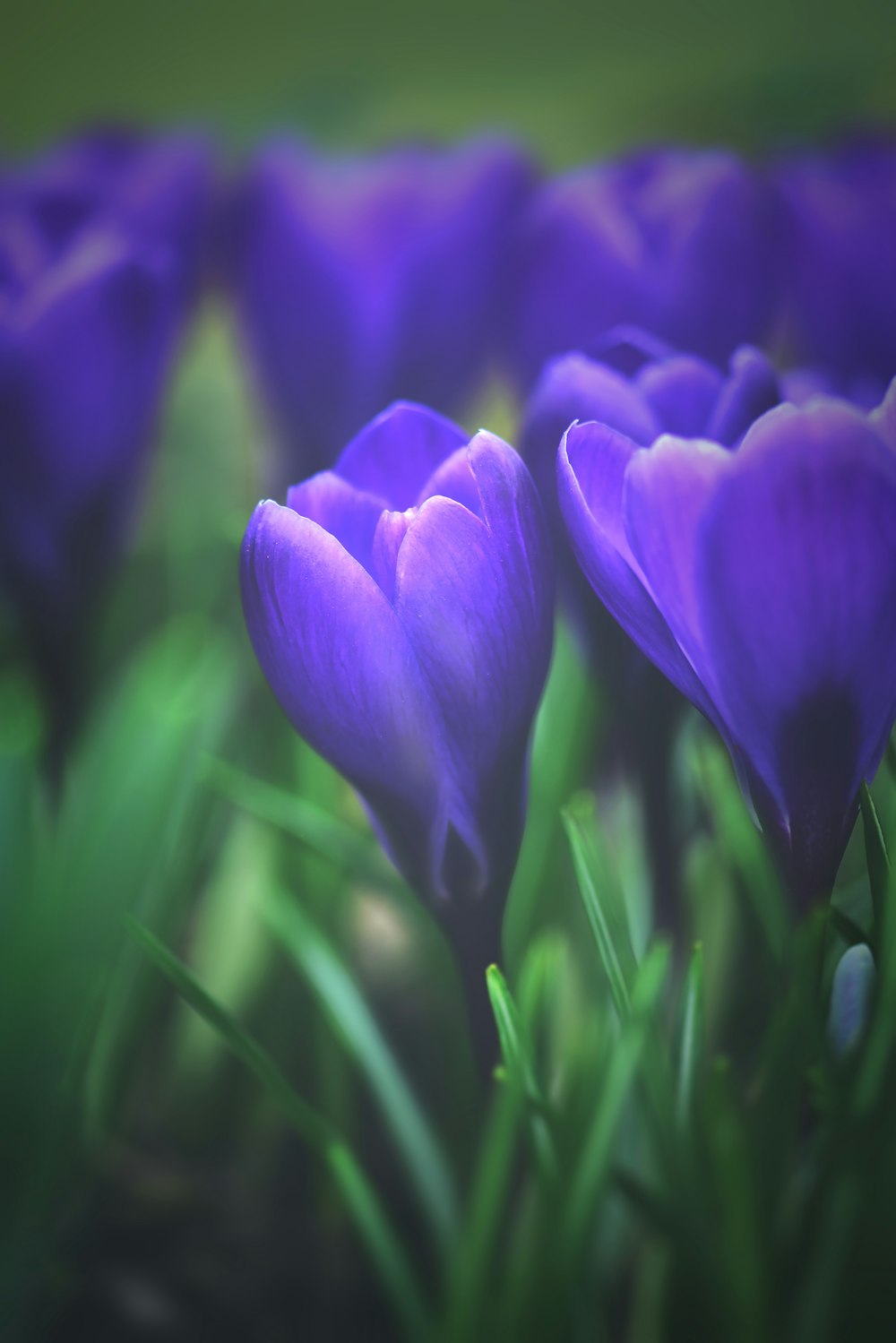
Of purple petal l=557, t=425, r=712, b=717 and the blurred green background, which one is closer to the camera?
purple petal l=557, t=425, r=712, b=717

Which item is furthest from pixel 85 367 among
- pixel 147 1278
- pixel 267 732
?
pixel 147 1278

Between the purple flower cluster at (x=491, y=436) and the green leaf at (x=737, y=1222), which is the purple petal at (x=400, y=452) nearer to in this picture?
the purple flower cluster at (x=491, y=436)

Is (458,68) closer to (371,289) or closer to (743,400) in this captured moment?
(371,289)

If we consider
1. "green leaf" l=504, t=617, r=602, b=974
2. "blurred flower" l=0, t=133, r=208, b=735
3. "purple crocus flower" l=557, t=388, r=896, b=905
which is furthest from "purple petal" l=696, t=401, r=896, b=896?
"blurred flower" l=0, t=133, r=208, b=735

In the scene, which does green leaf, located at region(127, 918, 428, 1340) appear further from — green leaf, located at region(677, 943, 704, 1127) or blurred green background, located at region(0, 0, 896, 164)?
blurred green background, located at region(0, 0, 896, 164)

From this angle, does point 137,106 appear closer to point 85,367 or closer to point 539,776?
point 85,367

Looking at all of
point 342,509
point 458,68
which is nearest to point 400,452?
point 342,509
